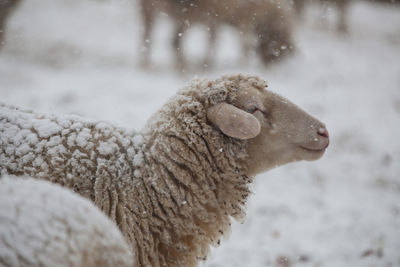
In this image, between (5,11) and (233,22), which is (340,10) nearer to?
(233,22)

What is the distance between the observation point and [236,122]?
7.26 ft

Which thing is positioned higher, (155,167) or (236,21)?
(155,167)

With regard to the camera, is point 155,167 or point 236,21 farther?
point 236,21

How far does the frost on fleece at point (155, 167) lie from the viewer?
A: 213cm

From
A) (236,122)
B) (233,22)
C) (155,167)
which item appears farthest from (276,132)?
(233,22)

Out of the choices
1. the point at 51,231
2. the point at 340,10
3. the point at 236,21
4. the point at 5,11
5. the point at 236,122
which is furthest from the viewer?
the point at 340,10

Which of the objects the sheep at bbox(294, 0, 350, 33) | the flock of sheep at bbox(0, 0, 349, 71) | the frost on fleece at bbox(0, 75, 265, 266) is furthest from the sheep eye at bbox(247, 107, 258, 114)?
the sheep at bbox(294, 0, 350, 33)

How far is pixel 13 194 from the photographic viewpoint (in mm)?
1475

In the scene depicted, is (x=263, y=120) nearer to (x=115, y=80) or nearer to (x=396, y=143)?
(x=396, y=143)

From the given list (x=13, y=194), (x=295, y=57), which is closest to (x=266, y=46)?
(x=295, y=57)

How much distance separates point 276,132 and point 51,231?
5.27 feet

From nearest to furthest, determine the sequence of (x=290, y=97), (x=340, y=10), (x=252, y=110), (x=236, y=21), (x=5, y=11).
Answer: (x=252, y=110), (x=5, y=11), (x=290, y=97), (x=236, y=21), (x=340, y=10)

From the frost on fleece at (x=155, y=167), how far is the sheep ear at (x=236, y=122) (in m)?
0.13

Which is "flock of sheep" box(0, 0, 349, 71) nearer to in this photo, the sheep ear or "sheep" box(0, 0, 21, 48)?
"sheep" box(0, 0, 21, 48)
